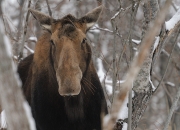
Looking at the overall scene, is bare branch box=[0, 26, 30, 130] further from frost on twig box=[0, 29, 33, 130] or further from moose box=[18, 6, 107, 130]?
moose box=[18, 6, 107, 130]

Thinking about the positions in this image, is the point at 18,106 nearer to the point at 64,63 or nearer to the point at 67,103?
the point at 64,63

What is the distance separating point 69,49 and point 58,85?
1.98ft

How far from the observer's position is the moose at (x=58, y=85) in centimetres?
487

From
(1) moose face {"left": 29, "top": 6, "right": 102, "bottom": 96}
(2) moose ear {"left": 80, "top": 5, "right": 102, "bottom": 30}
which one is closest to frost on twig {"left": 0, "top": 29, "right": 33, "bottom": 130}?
(1) moose face {"left": 29, "top": 6, "right": 102, "bottom": 96}

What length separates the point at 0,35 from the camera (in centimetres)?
167

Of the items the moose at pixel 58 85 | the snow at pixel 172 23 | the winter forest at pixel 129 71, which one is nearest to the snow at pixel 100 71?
the winter forest at pixel 129 71

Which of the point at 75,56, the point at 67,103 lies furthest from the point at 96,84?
the point at 75,56

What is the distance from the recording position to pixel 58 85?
16.1ft

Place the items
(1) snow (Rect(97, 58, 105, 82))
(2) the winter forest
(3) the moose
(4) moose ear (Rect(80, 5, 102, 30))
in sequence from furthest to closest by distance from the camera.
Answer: (1) snow (Rect(97, 58, 105, 82)) < (4) moose ear (Rect(80, 5, 102, 30)) < (3) the moose < (2) the winter forest

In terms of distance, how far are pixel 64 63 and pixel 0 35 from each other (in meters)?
2.70

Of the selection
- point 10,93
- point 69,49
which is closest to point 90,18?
point 69,49

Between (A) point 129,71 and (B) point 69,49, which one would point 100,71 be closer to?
(B) point 69,49

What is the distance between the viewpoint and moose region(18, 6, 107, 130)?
16.0ft

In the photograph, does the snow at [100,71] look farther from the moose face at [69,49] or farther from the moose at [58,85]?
the moose face at [69,49]
